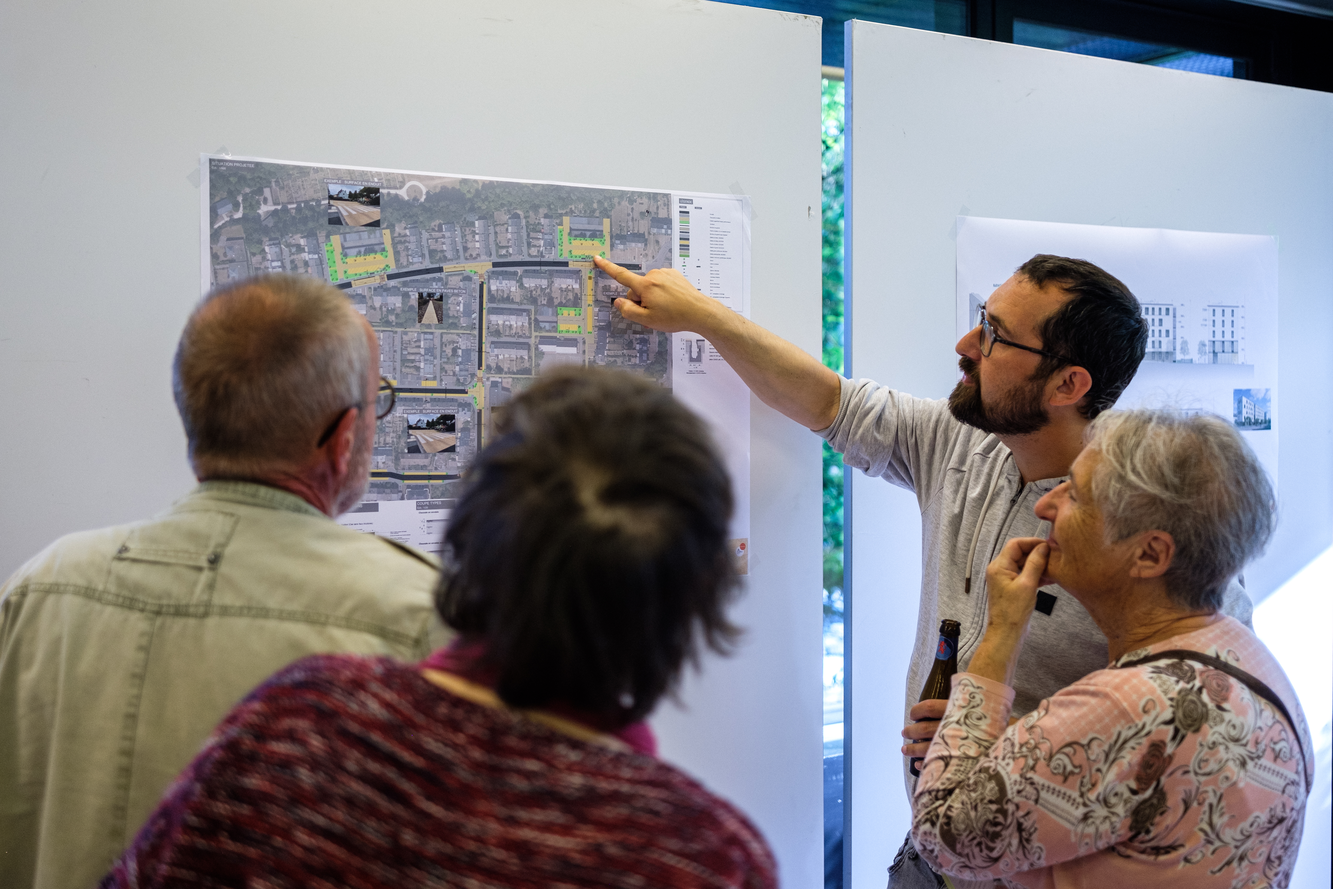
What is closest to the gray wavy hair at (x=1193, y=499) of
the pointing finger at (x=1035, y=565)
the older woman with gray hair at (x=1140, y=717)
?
the older woman with gray hair at (x=1140, y=717)

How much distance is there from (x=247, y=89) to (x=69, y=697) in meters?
1.09

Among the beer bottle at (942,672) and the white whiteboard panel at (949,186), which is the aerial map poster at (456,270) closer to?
the white whiteboard panel at (949,186)

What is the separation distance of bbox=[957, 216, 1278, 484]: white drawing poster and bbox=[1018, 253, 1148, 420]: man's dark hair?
1.34 ft

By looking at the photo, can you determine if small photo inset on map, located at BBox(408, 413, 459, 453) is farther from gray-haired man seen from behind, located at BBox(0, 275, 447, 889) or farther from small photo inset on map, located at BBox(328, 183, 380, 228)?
gray-haired man seen from behind, located at BBox(0, 275, 447, 889)

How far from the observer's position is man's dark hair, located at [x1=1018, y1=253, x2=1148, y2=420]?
1863mm

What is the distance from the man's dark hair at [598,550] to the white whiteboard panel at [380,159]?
1182 millimetres

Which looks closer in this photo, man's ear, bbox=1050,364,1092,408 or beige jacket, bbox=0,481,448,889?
beige jacket, bbox=0,481,448,889

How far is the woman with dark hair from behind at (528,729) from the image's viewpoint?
729 millimetres

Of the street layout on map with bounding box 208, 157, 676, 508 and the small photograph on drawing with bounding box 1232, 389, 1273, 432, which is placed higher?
the street layout on map with bounding box 208, 157, 676, 508

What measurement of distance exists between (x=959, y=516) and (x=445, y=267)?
111 centimetres

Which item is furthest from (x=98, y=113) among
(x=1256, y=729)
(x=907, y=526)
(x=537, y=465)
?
(x=1256, y=729)

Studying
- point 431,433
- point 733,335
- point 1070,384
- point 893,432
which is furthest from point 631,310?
point 1070,384

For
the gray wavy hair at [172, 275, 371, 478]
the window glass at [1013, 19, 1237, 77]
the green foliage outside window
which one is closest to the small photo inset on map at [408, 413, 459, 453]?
the gray wavy hair at [172, 275, 371, 478]

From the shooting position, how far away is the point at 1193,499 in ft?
4.68
